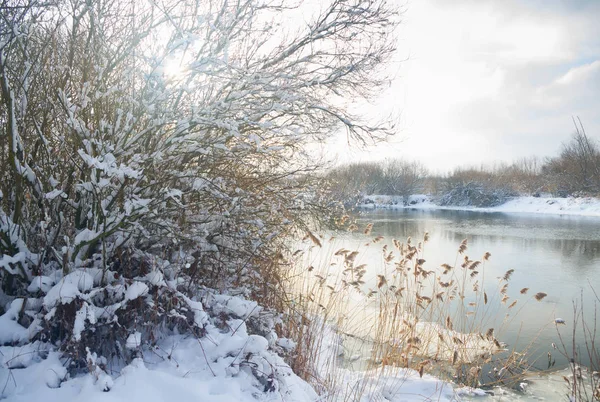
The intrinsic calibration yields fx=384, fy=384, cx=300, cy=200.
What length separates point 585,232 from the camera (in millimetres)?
16312

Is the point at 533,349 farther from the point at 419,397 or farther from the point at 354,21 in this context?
the point at 354,21

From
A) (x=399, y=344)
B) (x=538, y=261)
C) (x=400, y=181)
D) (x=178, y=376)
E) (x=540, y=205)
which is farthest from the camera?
(x=400, y=181)

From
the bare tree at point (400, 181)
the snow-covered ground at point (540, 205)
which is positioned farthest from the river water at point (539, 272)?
the bare tree at point (400, 181)

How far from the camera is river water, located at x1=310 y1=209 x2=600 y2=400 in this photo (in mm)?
5559

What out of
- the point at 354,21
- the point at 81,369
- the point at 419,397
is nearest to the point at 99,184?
the point at 81,369

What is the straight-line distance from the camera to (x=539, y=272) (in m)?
9.58

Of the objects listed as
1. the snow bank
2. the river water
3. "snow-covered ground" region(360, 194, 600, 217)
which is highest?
"snow-covered ground" region(360, 194, 600, 217)

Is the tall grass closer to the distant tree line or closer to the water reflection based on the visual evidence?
the water reflection

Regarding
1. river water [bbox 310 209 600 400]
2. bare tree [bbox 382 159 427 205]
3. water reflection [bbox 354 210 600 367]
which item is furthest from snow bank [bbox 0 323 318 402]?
bare tree [bbox 382 159 427 205]

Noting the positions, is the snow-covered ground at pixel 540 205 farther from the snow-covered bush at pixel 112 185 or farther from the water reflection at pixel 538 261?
the snow-covered bush at pixel 112 185

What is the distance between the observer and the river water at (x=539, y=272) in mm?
5559

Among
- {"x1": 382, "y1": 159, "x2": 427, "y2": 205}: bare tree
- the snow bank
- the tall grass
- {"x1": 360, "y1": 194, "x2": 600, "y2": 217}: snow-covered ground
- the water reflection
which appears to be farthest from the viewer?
{"x1": 382, "y1": 159, "x2": 427, "y2": 205}: bare tree

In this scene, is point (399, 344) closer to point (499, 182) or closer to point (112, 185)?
point (112, 185)

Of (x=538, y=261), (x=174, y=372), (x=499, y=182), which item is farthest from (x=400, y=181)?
(x=174, y=372)
